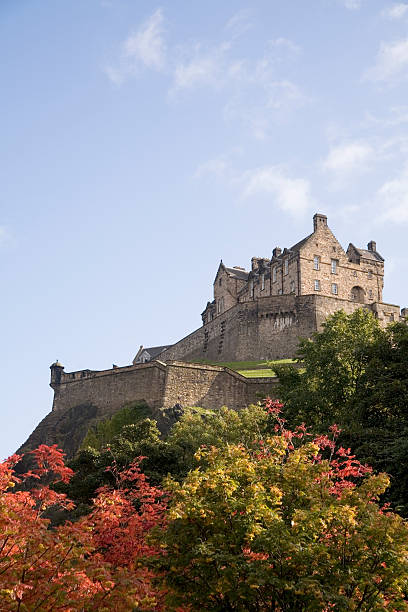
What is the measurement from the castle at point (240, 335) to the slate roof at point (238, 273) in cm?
19

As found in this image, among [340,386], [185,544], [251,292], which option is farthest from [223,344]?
[185,544]

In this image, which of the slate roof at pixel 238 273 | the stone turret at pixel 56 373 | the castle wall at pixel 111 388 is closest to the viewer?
the castle wall at pixel 111 388

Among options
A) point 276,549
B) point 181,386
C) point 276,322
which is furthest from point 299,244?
point 276,549

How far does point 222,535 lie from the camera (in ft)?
45.4

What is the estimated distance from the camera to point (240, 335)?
242 ft

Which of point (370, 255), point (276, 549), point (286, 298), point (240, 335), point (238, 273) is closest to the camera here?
point (276, 549)

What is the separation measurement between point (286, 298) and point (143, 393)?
815 inches

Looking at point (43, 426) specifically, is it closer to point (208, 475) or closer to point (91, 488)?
point (91, 488)

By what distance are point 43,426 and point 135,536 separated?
50.9 metres

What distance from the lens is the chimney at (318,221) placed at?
81.7m

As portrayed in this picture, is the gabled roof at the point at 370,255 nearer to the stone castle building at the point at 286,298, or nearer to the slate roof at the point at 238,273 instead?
the stone castle building at the point at 286,298

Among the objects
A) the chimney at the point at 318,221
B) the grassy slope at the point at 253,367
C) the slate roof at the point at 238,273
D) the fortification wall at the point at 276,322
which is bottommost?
the grassy slope at the point at 253,367

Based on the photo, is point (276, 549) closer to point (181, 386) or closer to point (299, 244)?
point (181, 386)

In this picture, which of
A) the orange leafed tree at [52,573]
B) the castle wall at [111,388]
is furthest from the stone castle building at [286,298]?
the orange leafed tree at [52,573]
